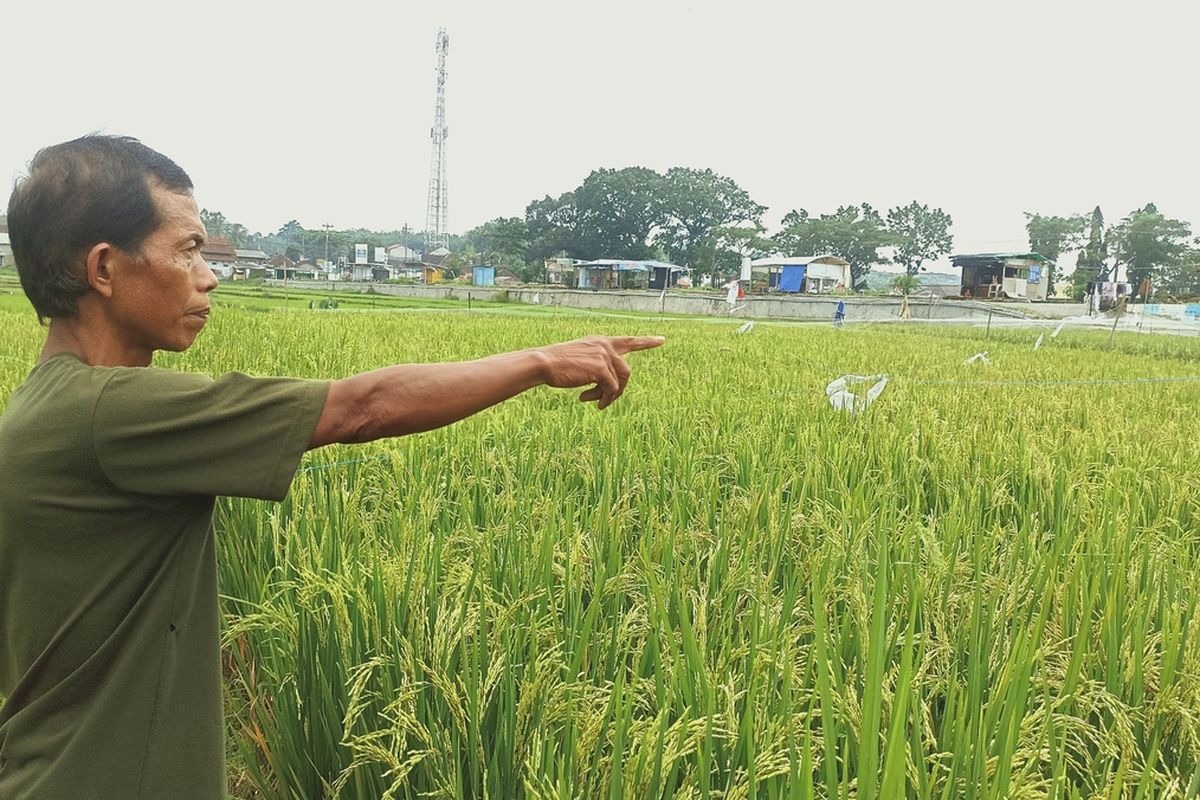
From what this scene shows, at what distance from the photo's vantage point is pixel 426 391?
107cm

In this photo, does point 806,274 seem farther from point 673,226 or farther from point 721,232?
point 673,226

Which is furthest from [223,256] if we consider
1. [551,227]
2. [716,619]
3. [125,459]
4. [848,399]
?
[125,459]

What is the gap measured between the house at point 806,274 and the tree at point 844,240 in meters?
6.52

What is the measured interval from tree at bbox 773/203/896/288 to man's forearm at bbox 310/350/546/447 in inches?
1991

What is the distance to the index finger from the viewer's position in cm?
138

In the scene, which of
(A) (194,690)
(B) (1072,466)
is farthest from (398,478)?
(B) (1072,466)

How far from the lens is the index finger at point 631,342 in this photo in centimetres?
138

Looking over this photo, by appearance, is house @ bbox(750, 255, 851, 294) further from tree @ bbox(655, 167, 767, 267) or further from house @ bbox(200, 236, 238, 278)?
house @ bbox(200, 236, 238, 278)

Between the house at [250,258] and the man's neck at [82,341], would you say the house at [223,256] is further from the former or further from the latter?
the man's neck at [82,341]

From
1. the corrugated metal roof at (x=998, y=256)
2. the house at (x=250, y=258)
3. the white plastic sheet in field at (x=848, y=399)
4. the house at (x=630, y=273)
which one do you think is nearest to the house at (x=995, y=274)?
the corrugated metal roof at (x=998, y=256)

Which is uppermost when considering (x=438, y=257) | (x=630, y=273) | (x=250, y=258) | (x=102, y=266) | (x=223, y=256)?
(x=438, y=257)

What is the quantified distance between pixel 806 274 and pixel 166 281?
40681mm

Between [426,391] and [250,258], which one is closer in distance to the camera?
[426,391]

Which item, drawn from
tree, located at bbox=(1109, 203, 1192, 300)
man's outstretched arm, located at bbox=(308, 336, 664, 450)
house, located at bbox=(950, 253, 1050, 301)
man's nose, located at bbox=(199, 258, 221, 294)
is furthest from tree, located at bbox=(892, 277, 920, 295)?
man's nose, located at bbox=(199, 258, 221, 294)
